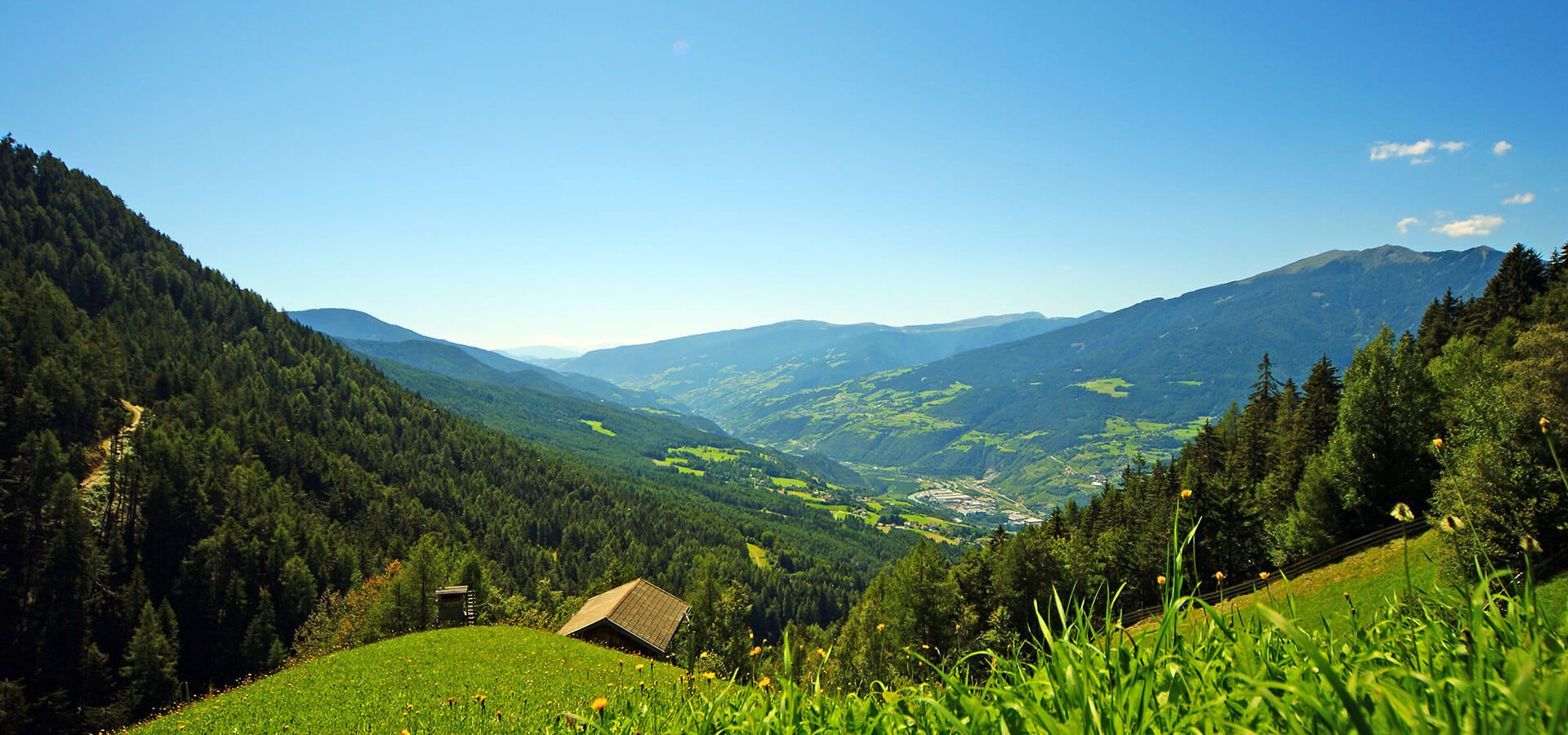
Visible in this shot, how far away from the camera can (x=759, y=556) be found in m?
139

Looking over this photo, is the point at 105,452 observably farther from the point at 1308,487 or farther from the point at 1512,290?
the point at 1512,290

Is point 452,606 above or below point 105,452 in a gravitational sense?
below

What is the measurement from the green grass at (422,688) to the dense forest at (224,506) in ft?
58.7

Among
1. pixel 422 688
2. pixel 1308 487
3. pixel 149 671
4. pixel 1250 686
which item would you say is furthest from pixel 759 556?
pixel 1250 686

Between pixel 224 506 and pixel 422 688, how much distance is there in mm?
85310

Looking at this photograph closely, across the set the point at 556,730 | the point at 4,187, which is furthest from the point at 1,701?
the point at 4,187

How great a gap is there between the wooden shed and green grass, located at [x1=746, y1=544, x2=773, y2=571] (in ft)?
281

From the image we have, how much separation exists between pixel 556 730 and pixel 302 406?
479 feet

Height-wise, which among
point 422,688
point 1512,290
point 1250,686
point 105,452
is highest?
point 1512,290

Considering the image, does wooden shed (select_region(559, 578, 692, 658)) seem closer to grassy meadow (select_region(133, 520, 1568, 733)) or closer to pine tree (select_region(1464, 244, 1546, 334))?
grassy meadow (select_region(133, 520, 1568, 733))

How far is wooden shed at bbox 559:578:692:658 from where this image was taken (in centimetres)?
3266

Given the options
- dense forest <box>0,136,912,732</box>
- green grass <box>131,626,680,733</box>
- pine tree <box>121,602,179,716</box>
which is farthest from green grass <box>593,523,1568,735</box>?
pine tree <box>121,602,179,716</box>

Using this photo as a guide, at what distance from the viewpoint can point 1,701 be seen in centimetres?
4606

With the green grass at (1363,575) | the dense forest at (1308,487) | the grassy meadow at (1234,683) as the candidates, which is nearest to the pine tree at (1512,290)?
the dense forest at (1308,487)
